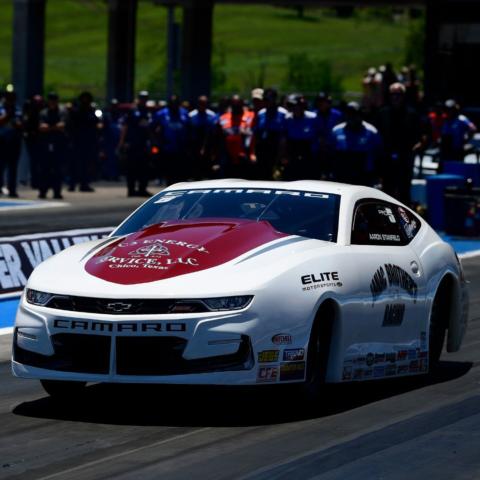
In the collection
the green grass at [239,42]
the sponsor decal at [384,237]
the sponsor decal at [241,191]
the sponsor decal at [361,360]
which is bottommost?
the green grass at [239,42]

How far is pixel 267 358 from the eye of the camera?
8281mm

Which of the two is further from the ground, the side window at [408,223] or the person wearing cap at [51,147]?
the side window at [408,223]

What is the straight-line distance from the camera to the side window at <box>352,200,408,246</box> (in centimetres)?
962

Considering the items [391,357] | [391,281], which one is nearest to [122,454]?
[391,357]

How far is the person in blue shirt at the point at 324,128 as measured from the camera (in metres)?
21.0

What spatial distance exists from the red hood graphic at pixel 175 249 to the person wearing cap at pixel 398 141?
10.6 meters

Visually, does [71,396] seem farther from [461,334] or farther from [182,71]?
[182,71]

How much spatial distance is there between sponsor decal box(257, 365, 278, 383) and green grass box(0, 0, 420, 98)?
3582 inches

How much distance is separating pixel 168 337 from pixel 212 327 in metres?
0.23

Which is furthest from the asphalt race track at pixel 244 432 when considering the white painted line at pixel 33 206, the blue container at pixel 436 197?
the white painted line at pixel 33 206

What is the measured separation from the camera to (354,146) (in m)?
19.7

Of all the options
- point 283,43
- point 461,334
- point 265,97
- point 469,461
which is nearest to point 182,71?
point 265,97

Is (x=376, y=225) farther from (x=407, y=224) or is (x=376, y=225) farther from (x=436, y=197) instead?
(x=436, y=197)

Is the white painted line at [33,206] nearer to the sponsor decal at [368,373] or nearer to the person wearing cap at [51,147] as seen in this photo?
the person wearing cap at [51,147]
